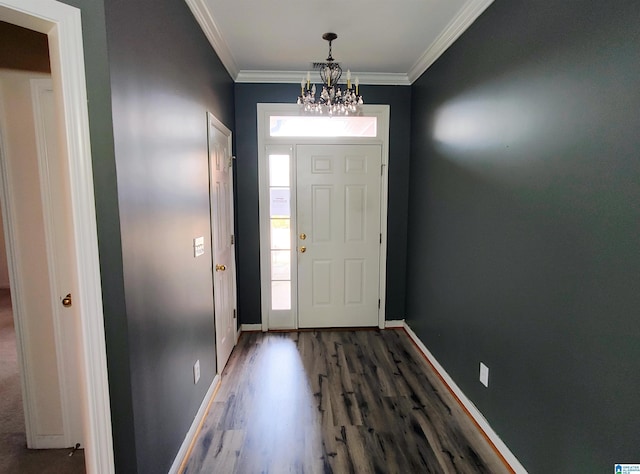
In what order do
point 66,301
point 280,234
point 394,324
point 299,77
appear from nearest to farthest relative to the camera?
point 66,301
point 299,77
point 280,234
point 394,324

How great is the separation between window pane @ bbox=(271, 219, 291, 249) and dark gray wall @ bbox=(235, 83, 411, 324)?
0.17 m

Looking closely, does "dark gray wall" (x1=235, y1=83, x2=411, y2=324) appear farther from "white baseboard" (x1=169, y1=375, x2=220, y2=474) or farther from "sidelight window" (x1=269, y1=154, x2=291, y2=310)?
"white baseboard" (x1=169, y1=375, x2=220, y2=474)

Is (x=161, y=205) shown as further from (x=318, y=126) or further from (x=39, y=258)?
(x=318, y=126)

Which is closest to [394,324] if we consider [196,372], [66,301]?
[196,372]

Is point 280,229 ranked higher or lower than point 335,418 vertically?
higher

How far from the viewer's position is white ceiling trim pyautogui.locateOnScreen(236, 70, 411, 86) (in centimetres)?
328

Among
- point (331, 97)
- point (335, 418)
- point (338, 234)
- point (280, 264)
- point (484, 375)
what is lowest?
point (335, 418)

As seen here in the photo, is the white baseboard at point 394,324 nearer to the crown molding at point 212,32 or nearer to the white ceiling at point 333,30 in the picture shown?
the white ceiling at point 333,30

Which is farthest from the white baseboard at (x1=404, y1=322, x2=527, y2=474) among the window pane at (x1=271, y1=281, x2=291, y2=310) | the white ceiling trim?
the white ceiling trim

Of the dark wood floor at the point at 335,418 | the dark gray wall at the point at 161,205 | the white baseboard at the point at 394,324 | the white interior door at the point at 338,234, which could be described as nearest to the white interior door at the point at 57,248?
the dark gray wall at the point at 161,205

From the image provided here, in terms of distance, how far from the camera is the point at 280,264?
3.56 meters

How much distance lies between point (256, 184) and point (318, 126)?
0.88 m

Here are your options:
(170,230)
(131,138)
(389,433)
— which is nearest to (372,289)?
(389,433)

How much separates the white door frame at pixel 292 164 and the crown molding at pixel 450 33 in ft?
1.74
